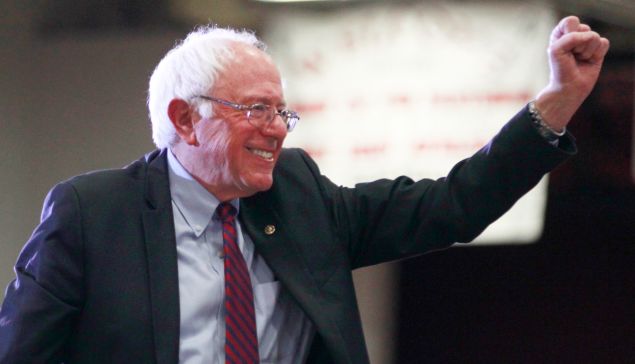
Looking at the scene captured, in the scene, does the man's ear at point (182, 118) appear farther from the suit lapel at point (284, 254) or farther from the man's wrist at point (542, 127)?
the man's wrist at point (542, 127)

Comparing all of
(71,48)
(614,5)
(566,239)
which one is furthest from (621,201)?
(71,48)

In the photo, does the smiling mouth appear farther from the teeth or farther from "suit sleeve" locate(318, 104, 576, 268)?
"suit sleeve" locate(318, 104, 576, 268)

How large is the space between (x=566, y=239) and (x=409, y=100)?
0.75 meters

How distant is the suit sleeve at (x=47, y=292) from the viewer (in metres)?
2.29

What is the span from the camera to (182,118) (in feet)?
8.16

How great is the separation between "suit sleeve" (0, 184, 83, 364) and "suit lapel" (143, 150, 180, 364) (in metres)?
0.14

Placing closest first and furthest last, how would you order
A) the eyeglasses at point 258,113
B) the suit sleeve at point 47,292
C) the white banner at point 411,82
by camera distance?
the suit sleeve at point 47,292
the eyeglasses at point 258,113
the white banner at point 411,82

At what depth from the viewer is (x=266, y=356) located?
2432mm

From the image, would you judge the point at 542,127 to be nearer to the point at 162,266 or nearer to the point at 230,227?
the point at 230,227

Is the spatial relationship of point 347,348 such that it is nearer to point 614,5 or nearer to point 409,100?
point 409,100

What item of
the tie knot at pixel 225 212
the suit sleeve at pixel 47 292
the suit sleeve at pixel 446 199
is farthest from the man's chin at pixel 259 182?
the suit sleeve at pixel 47 292

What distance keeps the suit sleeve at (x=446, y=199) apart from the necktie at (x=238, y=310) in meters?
0.24

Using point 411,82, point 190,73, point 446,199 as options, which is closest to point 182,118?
point 190,73

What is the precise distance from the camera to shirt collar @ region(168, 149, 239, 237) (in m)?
2.48
